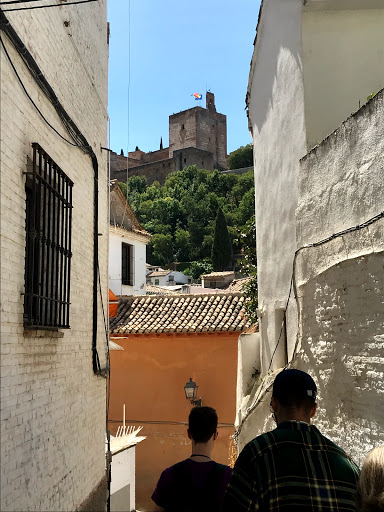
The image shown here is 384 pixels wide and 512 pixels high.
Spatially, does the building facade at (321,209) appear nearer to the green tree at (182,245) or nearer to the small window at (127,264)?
the small window at (127,264)

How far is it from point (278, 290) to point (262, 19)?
4.42 metres

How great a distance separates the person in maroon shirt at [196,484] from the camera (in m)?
3.16

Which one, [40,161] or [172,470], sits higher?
[40,161]

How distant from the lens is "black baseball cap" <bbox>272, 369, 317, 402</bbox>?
2.85 meters

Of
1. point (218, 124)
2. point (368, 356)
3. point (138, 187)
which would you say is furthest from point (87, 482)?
point (218, 124)

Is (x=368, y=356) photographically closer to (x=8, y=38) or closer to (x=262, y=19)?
(x=8, y=38)

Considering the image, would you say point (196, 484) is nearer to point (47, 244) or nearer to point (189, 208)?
point (47, 244)

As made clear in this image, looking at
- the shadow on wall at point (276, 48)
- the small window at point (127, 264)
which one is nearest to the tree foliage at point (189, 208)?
the small window at point (127, 264)

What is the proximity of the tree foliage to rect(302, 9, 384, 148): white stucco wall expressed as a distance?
2003 inches

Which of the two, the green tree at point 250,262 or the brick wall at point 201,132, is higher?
the brick wall at point 201,132

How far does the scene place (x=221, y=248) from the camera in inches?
2320

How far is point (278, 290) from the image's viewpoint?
8.51 metres

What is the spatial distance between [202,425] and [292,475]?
83 centimetres

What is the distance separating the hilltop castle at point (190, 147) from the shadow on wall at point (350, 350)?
3048 inches
